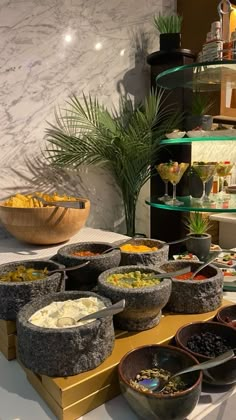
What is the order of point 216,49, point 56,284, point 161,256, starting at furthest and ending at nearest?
point 216,49 → point 161,256 → point 56,284

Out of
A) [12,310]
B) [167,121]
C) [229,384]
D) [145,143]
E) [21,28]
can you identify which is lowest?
[229,384]

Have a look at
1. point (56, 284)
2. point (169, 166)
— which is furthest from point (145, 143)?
point (56, 284)

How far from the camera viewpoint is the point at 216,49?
3.79 ft

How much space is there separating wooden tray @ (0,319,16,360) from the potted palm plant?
953mm

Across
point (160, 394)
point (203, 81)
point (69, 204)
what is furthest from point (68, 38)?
point (160, 394)

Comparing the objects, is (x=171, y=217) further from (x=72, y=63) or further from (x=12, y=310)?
(x=12, y=310)

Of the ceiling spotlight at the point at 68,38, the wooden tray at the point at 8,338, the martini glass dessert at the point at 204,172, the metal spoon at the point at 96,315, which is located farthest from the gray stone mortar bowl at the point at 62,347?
the ceiling spotlight at the point at 68,38

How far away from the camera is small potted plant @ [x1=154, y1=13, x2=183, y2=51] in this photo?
69.4 inches

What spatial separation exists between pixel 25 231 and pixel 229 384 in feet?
2.68

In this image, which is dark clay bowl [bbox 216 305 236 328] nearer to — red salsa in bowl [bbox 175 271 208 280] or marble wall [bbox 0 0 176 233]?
red salsa in bowl [bbox 175 271 208 280]

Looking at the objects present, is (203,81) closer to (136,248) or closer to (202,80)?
(202,80)

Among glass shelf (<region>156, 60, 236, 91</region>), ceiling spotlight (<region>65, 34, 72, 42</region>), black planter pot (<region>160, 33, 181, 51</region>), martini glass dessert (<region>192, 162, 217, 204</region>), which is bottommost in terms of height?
martini glass dessert (<region>192, 162, 217, 204</region>)

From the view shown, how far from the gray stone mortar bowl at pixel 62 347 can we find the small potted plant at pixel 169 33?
1539 millimetres

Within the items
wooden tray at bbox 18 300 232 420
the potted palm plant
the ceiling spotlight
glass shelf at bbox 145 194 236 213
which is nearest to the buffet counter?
wooden tray at bbox 18 300 232 420
